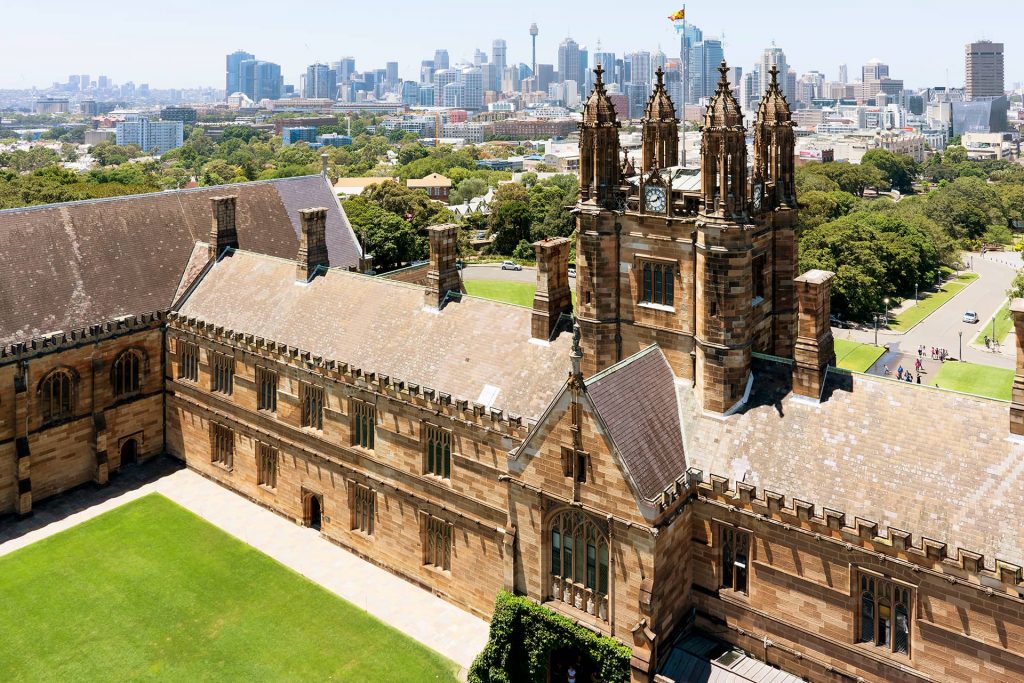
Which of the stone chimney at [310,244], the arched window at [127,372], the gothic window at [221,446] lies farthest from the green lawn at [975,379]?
the arched window at [127,372]

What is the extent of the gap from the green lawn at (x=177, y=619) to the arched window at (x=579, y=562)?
7330 mm

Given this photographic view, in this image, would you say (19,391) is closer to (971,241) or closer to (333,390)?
(333,390)

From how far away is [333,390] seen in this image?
46.0 meters

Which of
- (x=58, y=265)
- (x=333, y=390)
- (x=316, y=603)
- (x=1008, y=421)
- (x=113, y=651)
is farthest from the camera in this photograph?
(x=58, y=265)

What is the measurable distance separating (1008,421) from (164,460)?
49.8 metres

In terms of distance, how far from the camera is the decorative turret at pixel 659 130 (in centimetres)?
4172

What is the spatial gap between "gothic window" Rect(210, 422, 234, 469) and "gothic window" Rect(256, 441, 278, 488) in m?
3.06

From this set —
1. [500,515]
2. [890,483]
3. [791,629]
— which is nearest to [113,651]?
[500,515]

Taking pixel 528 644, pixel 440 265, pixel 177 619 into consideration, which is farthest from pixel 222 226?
pixel 528 644

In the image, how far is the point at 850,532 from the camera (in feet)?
96.2

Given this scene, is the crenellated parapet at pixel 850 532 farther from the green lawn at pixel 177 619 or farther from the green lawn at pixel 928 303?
the green lawn at pixel 928 303

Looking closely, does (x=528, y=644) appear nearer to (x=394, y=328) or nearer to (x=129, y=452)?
(x=394, y=328)

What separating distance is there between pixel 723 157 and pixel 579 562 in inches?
670

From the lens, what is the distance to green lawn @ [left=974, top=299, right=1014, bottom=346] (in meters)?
96.6
